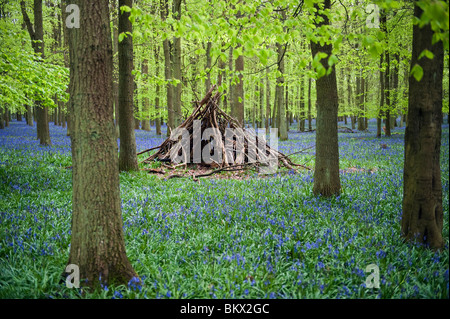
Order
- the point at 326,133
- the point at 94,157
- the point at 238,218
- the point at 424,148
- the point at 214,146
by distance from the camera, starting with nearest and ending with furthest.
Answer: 1. the point at 94,157
2. the point at 424,148
3. the point at 238,218
4. the point at 326,133
5. the point at 214,146

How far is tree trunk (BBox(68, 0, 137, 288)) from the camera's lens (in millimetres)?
2701

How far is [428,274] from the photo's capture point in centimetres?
314

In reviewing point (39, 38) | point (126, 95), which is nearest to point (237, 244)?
point (126, 95)

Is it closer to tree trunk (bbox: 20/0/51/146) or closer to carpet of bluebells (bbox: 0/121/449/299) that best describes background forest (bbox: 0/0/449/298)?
carpet of bluebells (bbox: 0/121/449/299)

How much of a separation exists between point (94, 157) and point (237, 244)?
2369 millimetres

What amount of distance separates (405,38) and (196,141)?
14788 mm

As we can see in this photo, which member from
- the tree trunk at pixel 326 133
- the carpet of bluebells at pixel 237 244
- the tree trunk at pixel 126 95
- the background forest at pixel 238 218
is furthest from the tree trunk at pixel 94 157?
the tree trunk at pixel 126 95

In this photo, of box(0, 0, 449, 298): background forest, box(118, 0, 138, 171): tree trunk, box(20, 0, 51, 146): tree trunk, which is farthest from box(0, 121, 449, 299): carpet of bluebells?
box(20, 0, 51, 146): tree trunk

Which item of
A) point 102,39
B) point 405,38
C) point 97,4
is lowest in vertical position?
point 102,39

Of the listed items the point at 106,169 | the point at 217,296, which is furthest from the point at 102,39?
the point at 217,296

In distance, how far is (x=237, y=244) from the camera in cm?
402

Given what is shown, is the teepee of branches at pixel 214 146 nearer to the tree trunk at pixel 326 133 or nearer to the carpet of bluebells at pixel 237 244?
the carpet of bluebells at pixel 237 244

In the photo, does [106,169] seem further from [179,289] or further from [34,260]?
[34,260]

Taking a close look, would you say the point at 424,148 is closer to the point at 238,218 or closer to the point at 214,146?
the point at 238,218
